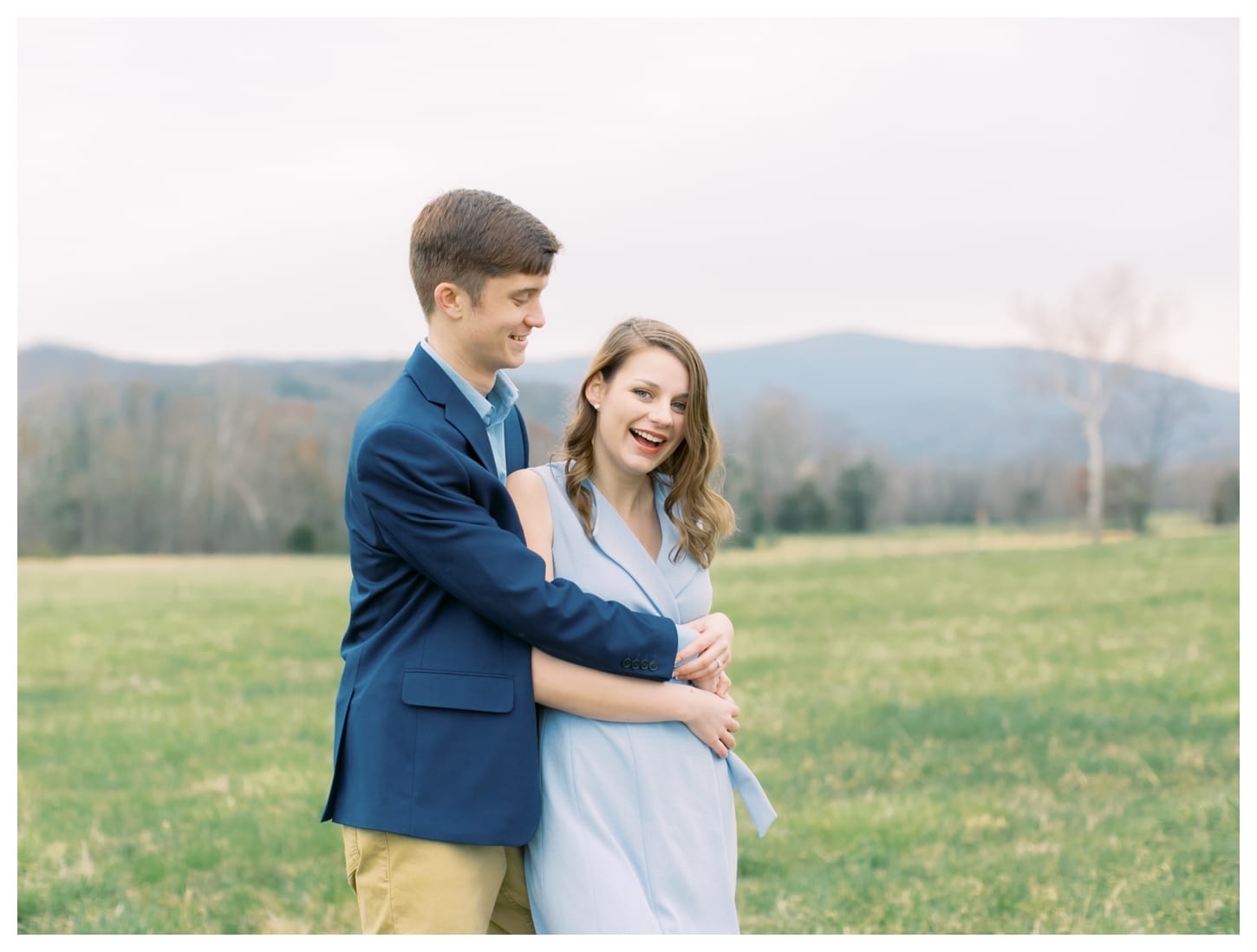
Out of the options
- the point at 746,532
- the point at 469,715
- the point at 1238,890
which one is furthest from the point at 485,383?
the point at 746,532

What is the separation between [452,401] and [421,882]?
44.5 inches

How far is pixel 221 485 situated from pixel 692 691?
62.0ft

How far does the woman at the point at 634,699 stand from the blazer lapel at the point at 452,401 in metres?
0.20

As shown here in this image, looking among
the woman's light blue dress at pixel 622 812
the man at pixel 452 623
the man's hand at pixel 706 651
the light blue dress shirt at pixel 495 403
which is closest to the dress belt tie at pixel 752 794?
the woman's light blue dress at pixel 622 812

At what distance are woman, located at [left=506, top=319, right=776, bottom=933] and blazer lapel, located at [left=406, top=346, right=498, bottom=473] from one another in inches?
7.8

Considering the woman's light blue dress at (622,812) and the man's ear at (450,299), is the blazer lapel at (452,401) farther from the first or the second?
the woman's light blue dress at (622,812)

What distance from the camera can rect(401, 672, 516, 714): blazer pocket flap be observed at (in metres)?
2.82

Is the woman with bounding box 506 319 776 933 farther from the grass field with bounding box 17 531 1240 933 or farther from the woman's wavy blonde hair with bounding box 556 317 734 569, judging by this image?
the grass field with bounding box 17 531 1240 933

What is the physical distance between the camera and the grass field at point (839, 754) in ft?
17.8

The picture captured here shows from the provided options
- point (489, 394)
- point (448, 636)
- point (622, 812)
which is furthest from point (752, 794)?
point (489, 394)

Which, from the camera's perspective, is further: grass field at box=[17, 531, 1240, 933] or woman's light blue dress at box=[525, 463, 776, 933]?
grass field at box=[17, 531, 1240, 933]

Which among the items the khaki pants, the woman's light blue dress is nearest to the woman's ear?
the woman's light blue dress

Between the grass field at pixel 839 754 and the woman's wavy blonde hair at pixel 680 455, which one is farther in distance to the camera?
the grass field at pixel 839 754

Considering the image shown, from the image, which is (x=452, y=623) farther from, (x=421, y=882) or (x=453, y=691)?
(x=421, y=882)
